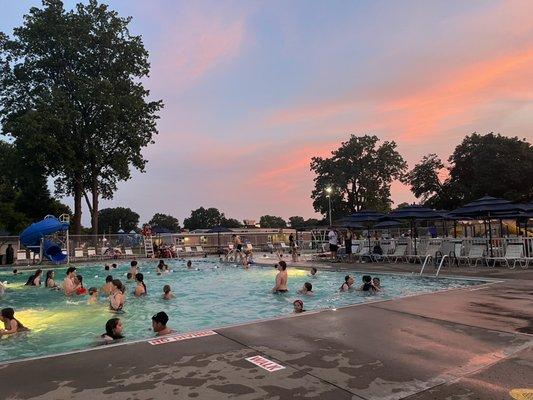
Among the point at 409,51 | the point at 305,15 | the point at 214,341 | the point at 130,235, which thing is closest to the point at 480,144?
the point at 409,51

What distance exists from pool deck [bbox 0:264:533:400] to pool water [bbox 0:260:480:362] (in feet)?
8.83

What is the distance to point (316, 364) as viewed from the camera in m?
5.18

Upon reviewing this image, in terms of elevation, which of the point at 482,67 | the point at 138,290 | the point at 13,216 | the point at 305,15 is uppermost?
the point at 305,15

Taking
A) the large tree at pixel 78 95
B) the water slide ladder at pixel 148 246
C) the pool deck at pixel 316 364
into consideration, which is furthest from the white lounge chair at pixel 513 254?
the large tree at pixel 78 95

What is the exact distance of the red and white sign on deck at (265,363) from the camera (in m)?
5.04

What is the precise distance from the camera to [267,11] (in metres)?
20.9

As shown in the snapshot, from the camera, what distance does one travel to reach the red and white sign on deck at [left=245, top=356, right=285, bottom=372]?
504cm

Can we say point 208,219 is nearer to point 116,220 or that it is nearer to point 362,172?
point 116,220

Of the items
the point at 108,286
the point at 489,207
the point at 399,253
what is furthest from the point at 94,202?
the point at 489,207

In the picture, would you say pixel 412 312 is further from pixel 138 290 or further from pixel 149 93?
pixel 149 93

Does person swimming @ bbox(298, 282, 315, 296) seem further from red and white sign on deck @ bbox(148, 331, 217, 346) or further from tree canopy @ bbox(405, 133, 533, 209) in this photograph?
tree canopy @ bbox(405, 133, 533, 209)

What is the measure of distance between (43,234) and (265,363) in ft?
82.1

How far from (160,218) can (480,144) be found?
371 feet

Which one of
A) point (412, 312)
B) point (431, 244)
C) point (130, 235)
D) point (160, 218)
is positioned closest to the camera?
point (412, 312)
